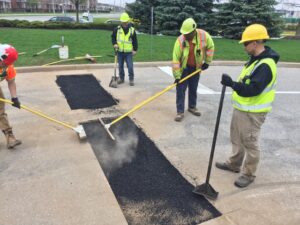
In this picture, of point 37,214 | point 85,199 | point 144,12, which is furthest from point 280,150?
point 144,12

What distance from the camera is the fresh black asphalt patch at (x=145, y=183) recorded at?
3.06m

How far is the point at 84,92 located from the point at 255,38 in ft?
15.2

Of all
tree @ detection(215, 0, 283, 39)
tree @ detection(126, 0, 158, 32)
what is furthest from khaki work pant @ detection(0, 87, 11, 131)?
tree @ detection(126, 0, 158, 32)

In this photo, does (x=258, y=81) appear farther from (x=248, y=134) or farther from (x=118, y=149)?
(x=118, y=149)

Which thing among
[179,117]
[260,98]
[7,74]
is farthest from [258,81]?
[7,74]

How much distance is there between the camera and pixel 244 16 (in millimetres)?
16312

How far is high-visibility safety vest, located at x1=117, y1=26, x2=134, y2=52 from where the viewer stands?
23.6ft

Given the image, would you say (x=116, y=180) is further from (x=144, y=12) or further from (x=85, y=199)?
(x=144, y=12)

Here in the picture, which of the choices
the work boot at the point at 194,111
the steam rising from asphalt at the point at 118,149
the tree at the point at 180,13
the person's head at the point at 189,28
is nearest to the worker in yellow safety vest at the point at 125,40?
the work boot at the point at 194,111

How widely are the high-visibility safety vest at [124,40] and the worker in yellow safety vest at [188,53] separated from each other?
93.5 inches

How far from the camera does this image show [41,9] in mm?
68000

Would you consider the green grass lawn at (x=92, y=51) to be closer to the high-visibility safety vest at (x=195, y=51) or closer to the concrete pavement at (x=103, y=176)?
the concrete pavement at (x=103, y=176)

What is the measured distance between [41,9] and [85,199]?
73473mm

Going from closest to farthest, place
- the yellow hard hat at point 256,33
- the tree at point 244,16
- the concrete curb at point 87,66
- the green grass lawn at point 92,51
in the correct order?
1. the yellow hard hat at point 256,33
2. the concrete curb at point 87,66
3. the green grass lawn at point 92,51
4. the tree at point 244,16
